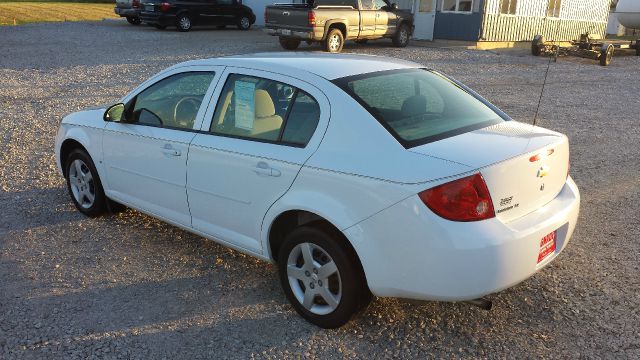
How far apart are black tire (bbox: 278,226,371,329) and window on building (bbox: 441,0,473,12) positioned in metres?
18.8

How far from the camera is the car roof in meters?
3.61

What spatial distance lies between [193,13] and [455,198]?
863 inches

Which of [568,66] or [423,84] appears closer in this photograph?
[423,84]

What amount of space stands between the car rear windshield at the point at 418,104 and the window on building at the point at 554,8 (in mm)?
21540

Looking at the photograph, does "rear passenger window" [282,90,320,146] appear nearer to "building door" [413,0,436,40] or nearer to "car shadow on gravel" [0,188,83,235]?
"car shadow on gravel" [0,188,83,235]

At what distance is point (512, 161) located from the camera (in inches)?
119

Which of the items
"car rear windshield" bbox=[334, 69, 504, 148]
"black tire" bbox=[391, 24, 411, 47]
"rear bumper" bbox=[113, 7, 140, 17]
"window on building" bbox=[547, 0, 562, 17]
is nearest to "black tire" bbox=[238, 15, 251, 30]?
"rear bumper" bbox=[113, 7, 140, 17]

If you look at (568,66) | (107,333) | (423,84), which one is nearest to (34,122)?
(107,333)

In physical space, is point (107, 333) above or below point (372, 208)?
below

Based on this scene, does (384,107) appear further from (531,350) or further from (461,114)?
(531,350)

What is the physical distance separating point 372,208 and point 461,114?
3.66 ft

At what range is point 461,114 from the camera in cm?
369

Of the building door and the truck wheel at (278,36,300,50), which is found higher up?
the building door

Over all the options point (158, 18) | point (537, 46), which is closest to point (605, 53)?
point (537, 46)
